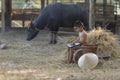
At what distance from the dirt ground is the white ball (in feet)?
0.40

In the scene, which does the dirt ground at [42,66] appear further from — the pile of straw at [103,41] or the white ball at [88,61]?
the pile of straw at [103,41]

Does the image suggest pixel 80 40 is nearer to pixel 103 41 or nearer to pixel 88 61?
pixel 88 61

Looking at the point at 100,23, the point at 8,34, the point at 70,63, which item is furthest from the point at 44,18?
the point at 70,63

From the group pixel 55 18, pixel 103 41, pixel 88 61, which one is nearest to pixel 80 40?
pixel 88 61

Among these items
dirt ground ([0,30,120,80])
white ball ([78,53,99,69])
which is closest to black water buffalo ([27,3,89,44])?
dirt ground ([0,30,120,80])

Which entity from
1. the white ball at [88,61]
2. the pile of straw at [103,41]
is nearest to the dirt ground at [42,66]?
the white ball at [88,61]

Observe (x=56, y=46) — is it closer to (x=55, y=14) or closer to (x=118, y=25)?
(x=55, y=14)

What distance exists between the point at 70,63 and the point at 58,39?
5.52 m

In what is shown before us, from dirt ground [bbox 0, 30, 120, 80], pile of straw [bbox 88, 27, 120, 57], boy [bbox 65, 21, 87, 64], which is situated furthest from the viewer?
pile of straw [bbox 88, 27, 120, 57]

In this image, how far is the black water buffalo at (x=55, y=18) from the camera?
15.9 metres

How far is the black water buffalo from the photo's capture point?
15.9 metres

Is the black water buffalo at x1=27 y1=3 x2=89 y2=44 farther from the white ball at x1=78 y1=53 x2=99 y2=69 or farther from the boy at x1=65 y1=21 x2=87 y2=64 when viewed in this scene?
the white ball at x1=78 y1=53 x2=99 y2=69

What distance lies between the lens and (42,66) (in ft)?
33.4

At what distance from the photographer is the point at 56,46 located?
1459 cm
